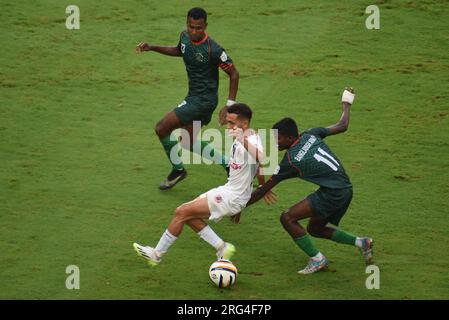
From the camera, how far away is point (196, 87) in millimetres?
11742

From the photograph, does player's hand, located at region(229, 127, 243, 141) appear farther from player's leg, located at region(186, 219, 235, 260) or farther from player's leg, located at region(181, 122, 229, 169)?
player's leg, located at region(181, 122, 229, 169)

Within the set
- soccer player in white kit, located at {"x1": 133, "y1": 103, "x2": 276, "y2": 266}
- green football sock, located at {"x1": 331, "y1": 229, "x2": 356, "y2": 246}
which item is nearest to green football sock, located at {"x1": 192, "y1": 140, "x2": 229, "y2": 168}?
soccer player in white kit, located at {"x1": 133, "y1": 103, "x2": 276, "y2": 266}

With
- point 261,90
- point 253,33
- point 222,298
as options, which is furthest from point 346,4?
point 222,298

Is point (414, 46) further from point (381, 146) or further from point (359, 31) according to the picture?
point (381, 146)

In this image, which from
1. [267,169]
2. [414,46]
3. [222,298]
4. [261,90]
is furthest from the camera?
[414,46]

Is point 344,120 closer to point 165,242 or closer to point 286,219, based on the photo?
point 286,219

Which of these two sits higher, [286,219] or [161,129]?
[161,129]

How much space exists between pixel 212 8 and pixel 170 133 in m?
5.67

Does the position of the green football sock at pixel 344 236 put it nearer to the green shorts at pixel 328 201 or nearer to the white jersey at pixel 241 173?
the green shorts at pixel 328 201

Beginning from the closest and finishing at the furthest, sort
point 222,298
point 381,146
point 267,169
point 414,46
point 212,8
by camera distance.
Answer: point 222,298
point 267,169
point 381,146
point 414,46
point 212,8

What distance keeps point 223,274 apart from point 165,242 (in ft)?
2.56

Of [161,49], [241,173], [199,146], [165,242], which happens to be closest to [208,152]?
[199,146]

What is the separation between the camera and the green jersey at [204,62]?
11547 mm

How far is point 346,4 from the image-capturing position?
16844 millimetres
